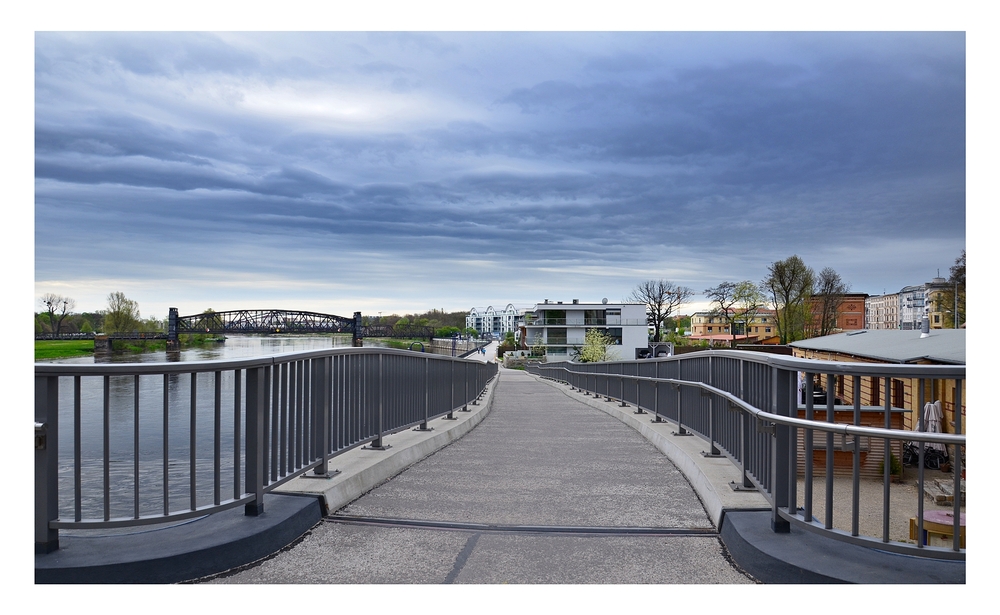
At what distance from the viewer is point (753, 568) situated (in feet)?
12.0

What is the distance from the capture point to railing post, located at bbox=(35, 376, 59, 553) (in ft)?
11.3

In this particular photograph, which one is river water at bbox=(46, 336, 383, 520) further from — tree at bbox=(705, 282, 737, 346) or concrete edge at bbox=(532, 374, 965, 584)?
tree at bbox=(705, 282, 737, 346)

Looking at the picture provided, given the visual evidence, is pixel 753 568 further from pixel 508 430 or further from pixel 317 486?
pixel 508 430

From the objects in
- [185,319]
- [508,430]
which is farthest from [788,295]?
[508,430]

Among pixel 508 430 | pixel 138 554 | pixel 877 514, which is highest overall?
pixel 138 554

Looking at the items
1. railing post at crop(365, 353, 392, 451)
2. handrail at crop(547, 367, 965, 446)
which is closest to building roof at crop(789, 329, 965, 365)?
handrail at crop(547, 367, 965, 446)

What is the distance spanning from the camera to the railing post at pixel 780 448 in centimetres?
393

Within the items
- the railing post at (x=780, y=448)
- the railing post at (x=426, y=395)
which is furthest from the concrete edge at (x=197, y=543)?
the railing post at (x=426, y=395)

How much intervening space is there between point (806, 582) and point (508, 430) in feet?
23.0

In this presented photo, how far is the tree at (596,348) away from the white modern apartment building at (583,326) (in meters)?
1.54

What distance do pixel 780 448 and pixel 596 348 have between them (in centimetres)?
8360

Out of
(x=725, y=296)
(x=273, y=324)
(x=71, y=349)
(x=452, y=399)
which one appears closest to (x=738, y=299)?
(x=725, y=296)

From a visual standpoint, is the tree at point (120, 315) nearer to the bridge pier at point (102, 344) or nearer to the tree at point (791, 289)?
the bridge pier at point (102, 344)

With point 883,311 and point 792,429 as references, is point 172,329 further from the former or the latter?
point 883,311
